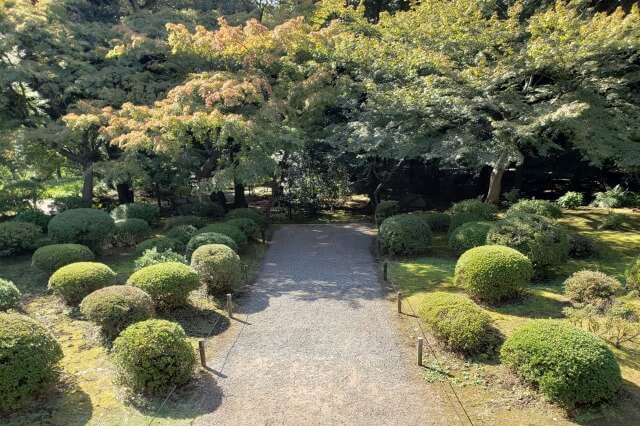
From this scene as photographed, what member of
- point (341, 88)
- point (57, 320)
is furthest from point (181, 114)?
point (57, 320)

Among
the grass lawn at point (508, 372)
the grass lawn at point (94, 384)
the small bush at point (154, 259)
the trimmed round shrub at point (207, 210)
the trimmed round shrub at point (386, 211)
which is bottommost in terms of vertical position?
the grass lawn at point (94, 384)

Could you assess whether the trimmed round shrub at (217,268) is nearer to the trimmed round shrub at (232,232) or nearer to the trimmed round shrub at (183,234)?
the trimmed round shrub at (232,232)

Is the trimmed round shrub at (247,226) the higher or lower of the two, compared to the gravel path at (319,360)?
higher

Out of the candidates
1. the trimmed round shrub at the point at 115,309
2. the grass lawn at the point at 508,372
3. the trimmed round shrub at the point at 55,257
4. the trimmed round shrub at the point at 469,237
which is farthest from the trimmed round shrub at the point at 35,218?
the trimmed round shrub at the point at 469,237

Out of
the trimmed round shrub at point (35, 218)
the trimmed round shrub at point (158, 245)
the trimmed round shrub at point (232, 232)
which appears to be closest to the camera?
the trimmed round shrub at point (158, 245)

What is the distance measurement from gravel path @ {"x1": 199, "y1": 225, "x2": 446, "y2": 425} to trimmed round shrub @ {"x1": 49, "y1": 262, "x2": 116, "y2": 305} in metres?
2.88

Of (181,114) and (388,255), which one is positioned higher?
(181,114)

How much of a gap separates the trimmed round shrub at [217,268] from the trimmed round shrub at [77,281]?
1.82 m

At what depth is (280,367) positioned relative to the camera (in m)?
6.54

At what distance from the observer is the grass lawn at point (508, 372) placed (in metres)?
5.21

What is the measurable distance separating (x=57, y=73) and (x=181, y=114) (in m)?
5.65

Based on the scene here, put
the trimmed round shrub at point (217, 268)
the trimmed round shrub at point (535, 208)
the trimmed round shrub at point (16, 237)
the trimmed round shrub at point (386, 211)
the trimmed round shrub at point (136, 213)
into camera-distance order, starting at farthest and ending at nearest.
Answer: the trimmed round shrub at point (386, 211) → the trimmed round shrub at point (136, 213) → the trimmed round shrub at point (535, 208) → the trimmed round shrub at point (16, 237) → the trimmed round shrub at point (217, 268)

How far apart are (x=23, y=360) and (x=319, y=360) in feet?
13.1

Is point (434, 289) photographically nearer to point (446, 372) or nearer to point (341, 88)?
point (446, 372)
